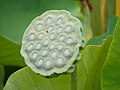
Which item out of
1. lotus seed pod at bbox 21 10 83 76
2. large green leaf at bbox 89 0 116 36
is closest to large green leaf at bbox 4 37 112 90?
lotus seed pod at bbox 21 10 83 76

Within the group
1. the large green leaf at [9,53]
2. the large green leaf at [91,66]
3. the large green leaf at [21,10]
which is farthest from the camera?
the large green leaf at [21,10]

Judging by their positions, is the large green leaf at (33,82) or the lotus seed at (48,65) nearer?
the lotus seed at (48,65)

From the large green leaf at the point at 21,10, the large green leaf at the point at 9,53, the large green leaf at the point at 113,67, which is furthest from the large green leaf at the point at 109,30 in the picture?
the large green leaf at the point at 21,10

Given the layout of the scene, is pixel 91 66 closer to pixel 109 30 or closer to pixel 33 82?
pixel 33 82

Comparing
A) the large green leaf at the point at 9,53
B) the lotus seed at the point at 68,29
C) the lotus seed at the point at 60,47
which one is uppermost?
the lotus seed at the point at 68,29

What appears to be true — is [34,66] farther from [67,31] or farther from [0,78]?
[0,78]

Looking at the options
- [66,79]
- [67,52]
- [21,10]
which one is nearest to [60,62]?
[67,52]

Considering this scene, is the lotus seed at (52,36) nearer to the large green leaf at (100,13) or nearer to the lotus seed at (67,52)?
the lotus seed at (67,52)
